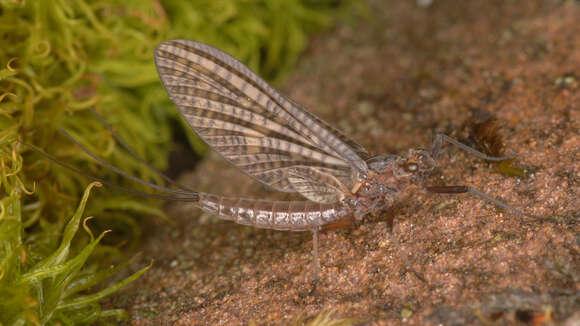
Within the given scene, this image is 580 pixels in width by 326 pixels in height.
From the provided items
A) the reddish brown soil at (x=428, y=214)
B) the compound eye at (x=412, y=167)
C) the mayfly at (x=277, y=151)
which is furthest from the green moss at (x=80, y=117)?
the compound eye at (x=412, y=167)

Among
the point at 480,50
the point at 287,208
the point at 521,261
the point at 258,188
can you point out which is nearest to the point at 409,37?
the point at 480,50

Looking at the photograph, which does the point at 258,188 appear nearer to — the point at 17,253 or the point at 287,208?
the point at 287,208

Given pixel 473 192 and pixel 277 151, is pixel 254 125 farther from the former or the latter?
pixel 473 192

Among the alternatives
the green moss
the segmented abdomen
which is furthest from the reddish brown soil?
the green moss

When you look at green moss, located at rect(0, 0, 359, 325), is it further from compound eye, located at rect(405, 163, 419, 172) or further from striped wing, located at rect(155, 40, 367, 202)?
compound eye, located at rect(405, 163, 419, 172)

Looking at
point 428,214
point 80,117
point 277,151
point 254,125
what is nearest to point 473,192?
point 428,214

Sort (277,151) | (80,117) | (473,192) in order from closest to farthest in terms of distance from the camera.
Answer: (473,192) → (277,151) → (80,117)
